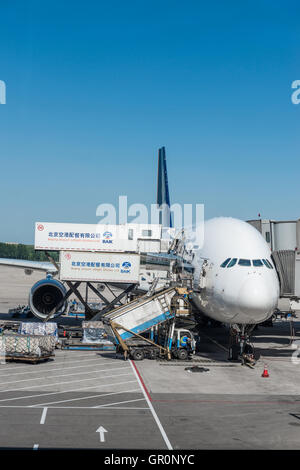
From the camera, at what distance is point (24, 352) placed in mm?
24969

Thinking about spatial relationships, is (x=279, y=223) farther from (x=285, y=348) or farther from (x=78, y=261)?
(x=78, y=261)

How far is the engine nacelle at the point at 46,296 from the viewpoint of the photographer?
36.3 m

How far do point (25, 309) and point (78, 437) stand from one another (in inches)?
1321

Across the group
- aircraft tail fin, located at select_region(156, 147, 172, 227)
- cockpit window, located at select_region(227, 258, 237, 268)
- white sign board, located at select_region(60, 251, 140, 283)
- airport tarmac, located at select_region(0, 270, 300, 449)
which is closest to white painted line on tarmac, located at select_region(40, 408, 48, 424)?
airport tarmac, located at select_region(0, 270, 300, 449)

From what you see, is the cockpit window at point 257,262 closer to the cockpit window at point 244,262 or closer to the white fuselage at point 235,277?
the white fuselage at point 235,277

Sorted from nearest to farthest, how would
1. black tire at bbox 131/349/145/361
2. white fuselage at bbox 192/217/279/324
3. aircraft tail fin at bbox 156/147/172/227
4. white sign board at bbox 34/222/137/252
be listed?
1. white fuselage at bbox 192/217/279/324
2. black tire at bbox 131/349/145/361
3. white sign board at bbox 34/222/137/252
4. aircraft tail fin at bbox 156/147/172/227

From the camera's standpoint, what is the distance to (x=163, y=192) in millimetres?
54031

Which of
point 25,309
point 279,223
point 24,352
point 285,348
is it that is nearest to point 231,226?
point 279,223

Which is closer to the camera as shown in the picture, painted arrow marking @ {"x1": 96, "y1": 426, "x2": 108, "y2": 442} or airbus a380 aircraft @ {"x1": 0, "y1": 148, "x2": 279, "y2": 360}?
painted arrow marking @ {"x1": 96, "y1": 426, "x2": 108, "y2": 442}

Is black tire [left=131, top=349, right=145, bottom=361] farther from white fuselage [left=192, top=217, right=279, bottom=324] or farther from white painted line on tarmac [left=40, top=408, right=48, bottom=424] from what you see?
white painted line on tarmac [left=40, top=408, right=48, bottom=424]

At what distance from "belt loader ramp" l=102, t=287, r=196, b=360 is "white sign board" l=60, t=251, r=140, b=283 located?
4.71 metres

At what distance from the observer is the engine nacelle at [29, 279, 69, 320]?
36344 millimetres

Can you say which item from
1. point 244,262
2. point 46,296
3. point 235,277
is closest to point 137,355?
point 235,277

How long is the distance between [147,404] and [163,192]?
3815 centimetres
